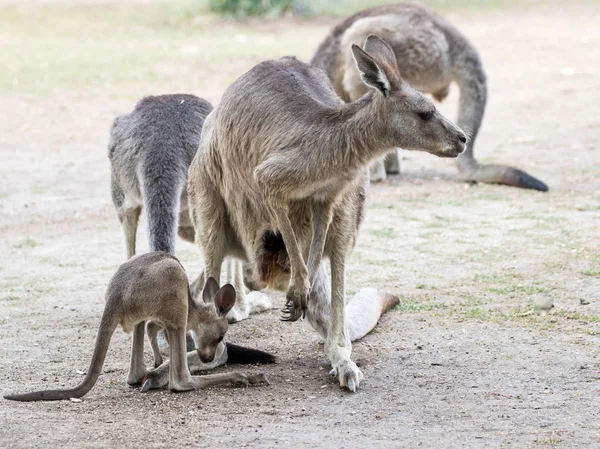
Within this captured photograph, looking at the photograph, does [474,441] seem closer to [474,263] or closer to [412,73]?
[474,263]

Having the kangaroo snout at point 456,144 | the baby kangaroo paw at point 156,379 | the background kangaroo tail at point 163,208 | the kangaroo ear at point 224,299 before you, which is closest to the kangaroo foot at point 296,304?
the kangaroo ear at point 224,299

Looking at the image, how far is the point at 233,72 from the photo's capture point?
44.5 feet

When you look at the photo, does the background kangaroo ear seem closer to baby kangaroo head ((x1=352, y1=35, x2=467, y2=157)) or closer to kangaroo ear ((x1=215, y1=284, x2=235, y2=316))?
kangaroo ear ((x1=215, y1=284, x2=235, y2=316))

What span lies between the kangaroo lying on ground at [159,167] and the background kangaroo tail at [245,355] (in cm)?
55

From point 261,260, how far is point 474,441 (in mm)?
1445

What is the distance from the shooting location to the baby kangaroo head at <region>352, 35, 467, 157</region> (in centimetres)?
436

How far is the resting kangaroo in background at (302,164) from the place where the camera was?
4375 mm

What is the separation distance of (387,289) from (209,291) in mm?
1686

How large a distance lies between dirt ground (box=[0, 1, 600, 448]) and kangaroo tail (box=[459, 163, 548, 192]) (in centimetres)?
12

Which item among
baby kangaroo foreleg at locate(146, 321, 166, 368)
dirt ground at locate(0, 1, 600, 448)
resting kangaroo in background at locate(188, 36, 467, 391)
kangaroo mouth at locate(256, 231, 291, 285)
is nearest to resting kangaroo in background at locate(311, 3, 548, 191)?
dirt ground at locate(0, 1, 600, 448)

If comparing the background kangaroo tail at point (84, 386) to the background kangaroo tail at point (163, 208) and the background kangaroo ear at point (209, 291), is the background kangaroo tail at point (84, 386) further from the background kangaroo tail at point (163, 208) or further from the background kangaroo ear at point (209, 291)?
the background kangaroo tail at point (163, 208)

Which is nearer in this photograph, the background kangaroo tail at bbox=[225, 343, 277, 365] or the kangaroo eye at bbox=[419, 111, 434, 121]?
the kangaroo eye at bbox=[419, 111, 434, 121]

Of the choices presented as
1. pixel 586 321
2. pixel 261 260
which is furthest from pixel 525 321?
pixel 261 260

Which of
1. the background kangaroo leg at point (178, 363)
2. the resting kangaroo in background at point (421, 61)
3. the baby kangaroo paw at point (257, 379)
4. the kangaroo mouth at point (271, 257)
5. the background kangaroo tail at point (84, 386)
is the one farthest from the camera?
the resting kangaroo in background at point (421, 61)
